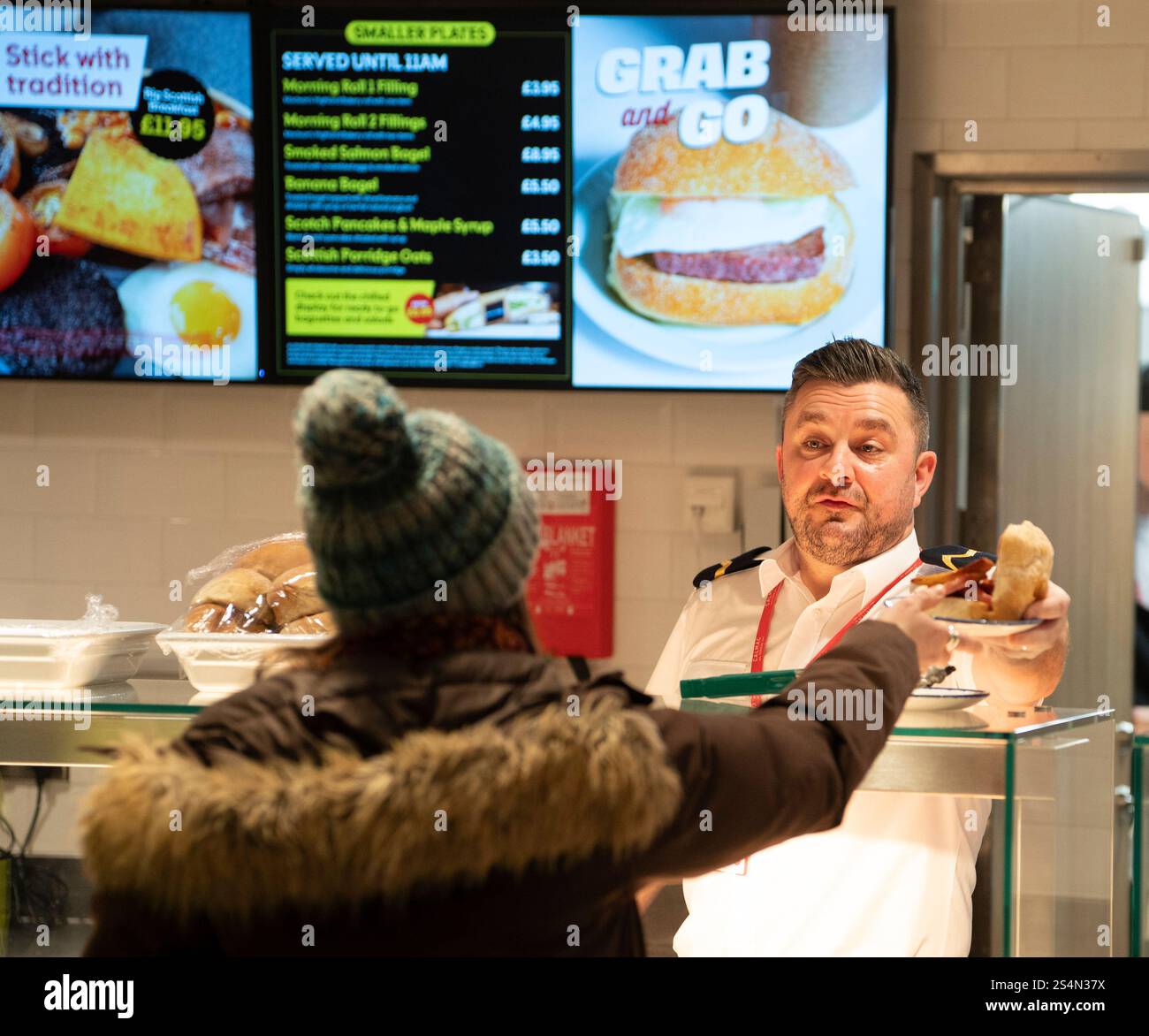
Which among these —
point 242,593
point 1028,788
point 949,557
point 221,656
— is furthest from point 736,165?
point 1028,788

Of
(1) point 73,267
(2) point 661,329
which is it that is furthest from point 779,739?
(1) point 73,267

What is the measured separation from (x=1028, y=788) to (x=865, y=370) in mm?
1079

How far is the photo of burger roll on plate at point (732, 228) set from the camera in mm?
3156

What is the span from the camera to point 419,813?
975mm

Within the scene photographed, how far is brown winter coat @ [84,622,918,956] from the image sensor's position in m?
0.97

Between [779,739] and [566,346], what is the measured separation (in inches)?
88.8

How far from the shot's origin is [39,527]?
3520 millimetres

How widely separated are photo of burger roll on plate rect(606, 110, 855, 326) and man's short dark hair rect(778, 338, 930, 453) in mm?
914

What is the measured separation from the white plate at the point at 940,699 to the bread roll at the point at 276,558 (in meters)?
0.77

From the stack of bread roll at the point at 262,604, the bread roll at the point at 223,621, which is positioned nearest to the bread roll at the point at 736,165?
the stack of bread roll at the point at 262,604

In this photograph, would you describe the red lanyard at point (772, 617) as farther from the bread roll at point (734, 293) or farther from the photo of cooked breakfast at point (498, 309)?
the photo of cooked breakfast at point (498, 309)

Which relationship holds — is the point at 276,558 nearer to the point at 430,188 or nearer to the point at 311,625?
the point at 311,625
